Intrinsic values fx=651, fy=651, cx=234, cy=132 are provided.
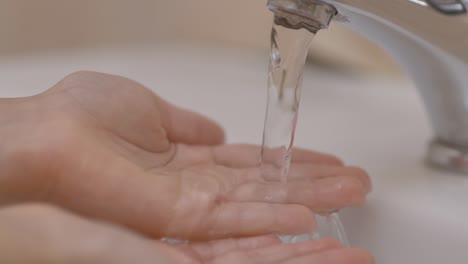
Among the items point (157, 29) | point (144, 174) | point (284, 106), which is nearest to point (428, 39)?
point (284, 106)

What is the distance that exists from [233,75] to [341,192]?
363 millimetres

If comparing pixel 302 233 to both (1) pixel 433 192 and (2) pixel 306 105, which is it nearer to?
(1) pixel 433 192

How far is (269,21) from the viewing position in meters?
0.84

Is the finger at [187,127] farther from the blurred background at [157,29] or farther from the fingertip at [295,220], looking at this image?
the blurred background at [157,29]

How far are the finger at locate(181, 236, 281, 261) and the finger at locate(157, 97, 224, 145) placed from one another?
0.43 ft

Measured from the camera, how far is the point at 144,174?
0.44 m

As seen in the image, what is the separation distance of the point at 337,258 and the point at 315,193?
0.27 ft

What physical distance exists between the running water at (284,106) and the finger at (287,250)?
0.12ft

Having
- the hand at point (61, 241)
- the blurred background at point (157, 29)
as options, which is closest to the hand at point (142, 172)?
the hand at point (61, 241)

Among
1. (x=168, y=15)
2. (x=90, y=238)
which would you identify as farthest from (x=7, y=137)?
(x=168, y=15)

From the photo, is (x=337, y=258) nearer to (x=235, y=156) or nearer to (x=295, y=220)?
(x=295, y=220)

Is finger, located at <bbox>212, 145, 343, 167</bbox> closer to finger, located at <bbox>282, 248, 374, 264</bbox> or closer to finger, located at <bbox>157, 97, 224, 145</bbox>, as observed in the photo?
finger, located at <bbox>157, 97, 224, 145</bbox>

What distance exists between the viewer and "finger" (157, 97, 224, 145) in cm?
52

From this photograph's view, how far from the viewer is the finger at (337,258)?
37 cm
